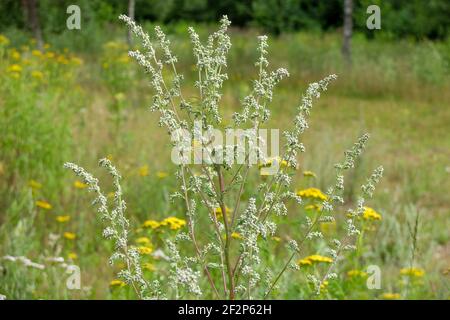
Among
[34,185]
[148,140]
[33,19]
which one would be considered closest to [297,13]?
[33,19]

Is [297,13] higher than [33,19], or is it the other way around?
[297,13]

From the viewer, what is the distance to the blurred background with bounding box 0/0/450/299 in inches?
182

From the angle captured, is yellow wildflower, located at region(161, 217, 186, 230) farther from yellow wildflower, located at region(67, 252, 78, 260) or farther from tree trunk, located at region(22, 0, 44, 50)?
tree trunk, located at region(22, 0, 44, 50)

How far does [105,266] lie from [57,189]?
1.08 m

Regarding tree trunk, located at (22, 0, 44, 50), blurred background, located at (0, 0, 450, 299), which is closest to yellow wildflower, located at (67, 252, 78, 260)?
blurred background, located at (0, 0, 450, 299)

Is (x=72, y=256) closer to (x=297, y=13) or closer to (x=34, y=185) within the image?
(x=34, y=185)

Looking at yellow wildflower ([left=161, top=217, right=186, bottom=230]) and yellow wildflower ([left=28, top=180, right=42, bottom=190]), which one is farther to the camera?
yellow wildflower ([left=28, top=180, right=42, bottom=190])

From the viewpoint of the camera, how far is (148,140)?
297 inches

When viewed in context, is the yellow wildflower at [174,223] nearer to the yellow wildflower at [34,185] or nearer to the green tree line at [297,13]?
the yellow wildflower at [34,185]

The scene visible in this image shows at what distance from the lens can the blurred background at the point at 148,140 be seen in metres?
4.63

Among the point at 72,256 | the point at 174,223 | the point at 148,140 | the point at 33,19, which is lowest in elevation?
the point at 72,256

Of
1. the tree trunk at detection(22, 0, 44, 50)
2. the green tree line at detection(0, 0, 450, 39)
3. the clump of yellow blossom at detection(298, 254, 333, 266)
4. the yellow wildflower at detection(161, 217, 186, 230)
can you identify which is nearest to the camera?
the clump of yellow blossom at detection(298, 254, 333, 266)

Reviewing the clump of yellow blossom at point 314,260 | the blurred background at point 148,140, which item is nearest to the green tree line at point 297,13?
the blurred background at point 148,140
